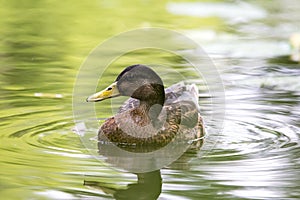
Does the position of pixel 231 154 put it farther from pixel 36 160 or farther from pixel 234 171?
pixel 36 160

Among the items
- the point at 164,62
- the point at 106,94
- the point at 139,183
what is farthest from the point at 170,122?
the point at 164,62

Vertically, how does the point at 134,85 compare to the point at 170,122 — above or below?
above

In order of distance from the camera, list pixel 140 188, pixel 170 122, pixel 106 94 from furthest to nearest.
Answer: pixel 170 122 < pixel 106 94 < pixel 140 188

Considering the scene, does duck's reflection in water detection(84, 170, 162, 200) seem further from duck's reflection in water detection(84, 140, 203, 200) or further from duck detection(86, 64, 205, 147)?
duck detection(86, 64, 205, 147)

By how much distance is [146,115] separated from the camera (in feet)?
24.6

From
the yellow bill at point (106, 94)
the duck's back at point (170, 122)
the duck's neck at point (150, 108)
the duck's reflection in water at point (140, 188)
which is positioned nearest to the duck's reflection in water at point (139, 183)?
the duck's reflection in water at point (140, 188)

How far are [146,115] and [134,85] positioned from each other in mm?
374

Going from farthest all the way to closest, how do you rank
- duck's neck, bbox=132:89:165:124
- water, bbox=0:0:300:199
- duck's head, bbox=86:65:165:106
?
duck's neck, bbox=132:89:165:124, duck's head, bbox=86:65:165:106, water, bbox=0:0:300:199

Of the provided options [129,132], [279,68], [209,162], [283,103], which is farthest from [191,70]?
[209,162]

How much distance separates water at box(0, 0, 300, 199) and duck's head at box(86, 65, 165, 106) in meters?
0.49

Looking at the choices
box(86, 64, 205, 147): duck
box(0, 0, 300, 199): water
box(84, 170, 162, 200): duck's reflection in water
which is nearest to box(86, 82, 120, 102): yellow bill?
box(86, 64, 205, 147): duck

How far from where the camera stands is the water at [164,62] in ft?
19.3

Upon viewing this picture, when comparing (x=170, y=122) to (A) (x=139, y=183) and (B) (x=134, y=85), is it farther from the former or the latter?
(A) (x=139, y=183)

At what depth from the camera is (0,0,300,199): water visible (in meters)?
5.89
